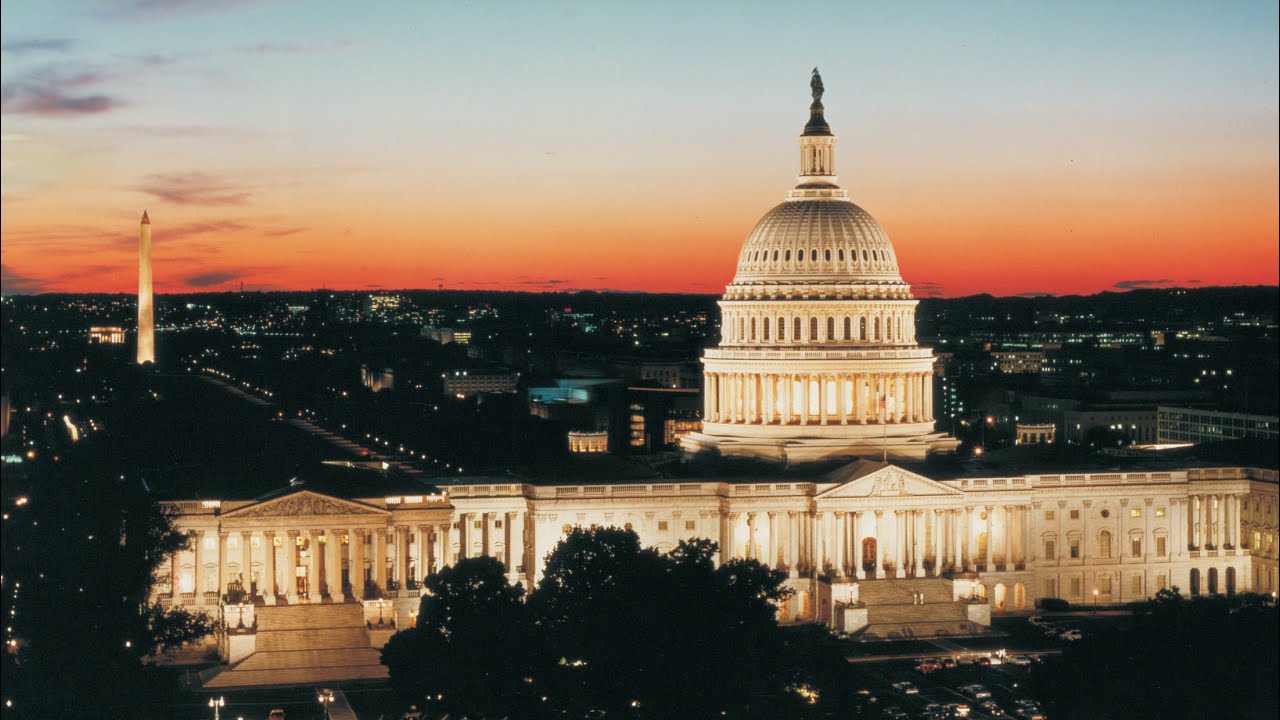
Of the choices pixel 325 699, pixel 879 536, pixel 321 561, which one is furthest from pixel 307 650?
pixel 879 536

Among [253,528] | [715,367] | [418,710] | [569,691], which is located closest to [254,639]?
[253,528]

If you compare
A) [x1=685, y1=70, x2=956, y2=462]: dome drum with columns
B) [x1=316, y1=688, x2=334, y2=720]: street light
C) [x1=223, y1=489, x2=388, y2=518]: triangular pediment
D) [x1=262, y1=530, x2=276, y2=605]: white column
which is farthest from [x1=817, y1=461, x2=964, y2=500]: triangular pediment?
[x1=316, y1=688, x2=334, y2=720]: street light

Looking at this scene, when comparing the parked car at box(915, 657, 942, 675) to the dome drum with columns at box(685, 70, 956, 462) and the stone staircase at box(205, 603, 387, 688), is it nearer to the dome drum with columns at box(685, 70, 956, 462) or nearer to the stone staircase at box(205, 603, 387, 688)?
the stone staircase at box(205, 603, 387, 688)

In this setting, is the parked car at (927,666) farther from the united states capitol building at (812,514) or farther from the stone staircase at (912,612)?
the united states capitol building at (812,514)

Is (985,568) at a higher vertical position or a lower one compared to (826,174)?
lower

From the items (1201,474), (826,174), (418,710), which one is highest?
(826,174)

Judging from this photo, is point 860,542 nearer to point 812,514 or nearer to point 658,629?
point 812,514

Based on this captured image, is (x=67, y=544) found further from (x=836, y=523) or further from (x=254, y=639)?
(x=836, y=523)
